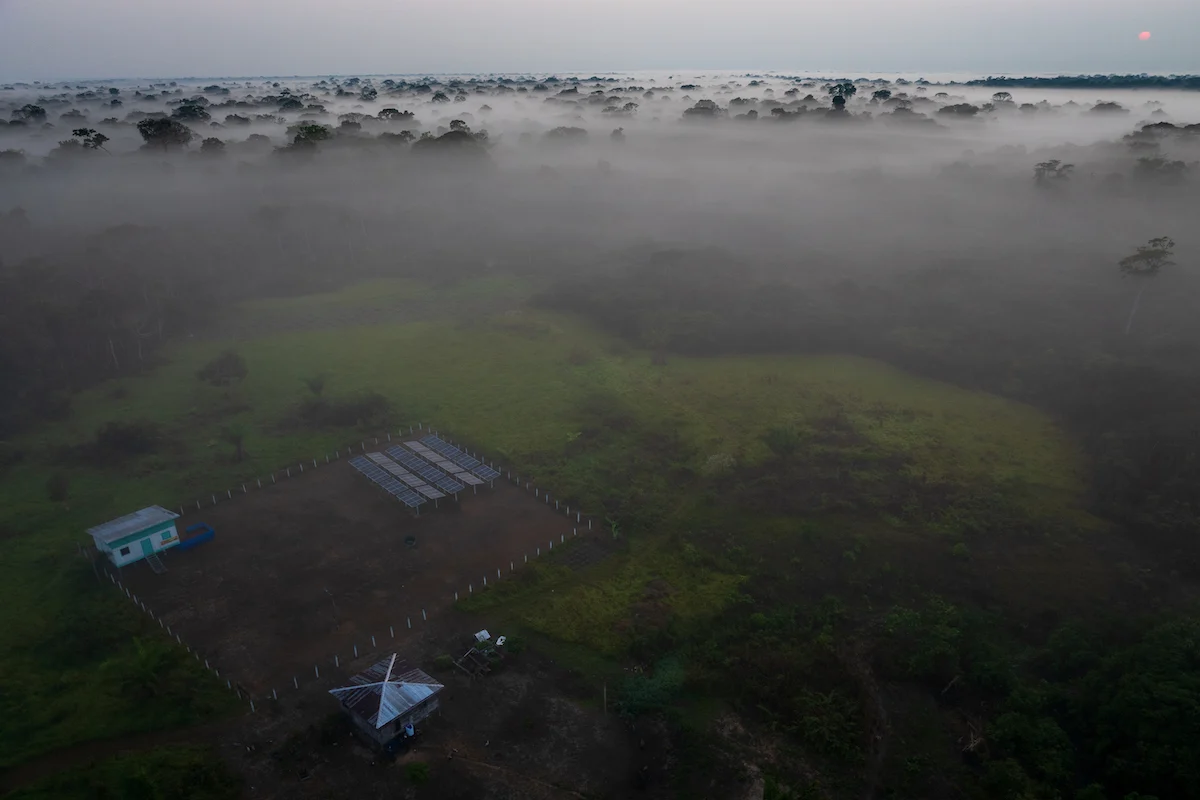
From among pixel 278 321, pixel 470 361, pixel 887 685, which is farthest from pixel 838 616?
pixel 278 321

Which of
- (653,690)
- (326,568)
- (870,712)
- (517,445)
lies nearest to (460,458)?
(517,445)

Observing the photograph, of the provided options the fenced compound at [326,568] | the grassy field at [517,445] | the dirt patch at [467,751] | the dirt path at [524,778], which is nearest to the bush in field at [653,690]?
the dirt patch at [467,751]

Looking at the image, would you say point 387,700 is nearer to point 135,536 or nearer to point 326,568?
point 326,568

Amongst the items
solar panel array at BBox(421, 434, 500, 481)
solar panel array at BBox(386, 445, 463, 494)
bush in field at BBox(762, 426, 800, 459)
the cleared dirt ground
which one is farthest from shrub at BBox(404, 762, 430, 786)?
bush in field at BBox(762, 426, 800, 459)

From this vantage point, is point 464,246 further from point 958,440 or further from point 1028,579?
point 1028,579

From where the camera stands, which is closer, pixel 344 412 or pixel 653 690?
pixel 653 690

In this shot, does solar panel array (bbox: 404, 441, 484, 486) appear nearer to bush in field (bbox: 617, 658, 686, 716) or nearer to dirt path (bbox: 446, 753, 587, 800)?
bush in field (bbox: 617, 658, 686, 716)

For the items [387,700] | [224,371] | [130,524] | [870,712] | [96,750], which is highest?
[387,700]
